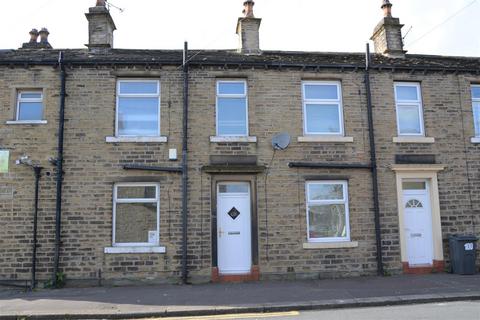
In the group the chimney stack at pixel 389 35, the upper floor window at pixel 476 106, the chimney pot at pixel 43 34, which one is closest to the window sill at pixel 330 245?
the upper floor window at pixel 476 106

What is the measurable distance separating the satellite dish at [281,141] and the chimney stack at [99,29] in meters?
5.51

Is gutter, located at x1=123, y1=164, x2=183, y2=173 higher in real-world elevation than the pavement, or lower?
higher

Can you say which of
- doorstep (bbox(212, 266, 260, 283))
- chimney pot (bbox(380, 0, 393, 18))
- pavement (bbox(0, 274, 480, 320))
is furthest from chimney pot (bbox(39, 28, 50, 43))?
chimney pot (bbox(380, 0, 393, 18))

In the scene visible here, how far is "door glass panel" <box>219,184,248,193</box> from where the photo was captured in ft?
39.2

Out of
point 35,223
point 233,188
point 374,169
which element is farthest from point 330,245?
point 35,223

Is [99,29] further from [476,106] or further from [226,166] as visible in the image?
[476,106]

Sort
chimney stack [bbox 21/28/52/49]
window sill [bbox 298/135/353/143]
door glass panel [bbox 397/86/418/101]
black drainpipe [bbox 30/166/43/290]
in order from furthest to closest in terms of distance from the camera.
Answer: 1. chimney stack [bbox 21/28/52/49]
2. door glass panel [bbox 397/86/418/101]
3. window sill [bbox 298/135/353/143]
4. black drainpipe [bbox 30/166/43/290]

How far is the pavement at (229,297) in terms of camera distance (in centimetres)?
835

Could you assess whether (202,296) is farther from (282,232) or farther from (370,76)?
(370,76)

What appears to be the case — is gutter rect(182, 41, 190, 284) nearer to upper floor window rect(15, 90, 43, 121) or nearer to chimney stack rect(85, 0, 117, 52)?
chimney stack rect(85, 0, 117, 52)

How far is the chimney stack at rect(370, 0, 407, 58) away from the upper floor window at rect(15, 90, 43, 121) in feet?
32.9

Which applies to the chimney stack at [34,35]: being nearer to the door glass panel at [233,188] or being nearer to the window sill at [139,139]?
the window sill at [139,139]

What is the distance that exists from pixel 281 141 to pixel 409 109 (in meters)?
3.95

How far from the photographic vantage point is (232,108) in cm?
1236
